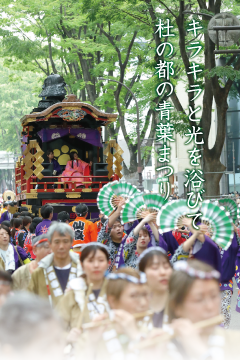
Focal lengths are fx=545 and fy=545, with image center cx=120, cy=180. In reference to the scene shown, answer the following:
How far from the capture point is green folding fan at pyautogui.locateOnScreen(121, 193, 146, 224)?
242 inches

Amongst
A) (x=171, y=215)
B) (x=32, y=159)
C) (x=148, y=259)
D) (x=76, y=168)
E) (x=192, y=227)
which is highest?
(x=32, y=159)

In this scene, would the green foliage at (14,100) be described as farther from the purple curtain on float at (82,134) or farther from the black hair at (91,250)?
the black hair at (91,250)

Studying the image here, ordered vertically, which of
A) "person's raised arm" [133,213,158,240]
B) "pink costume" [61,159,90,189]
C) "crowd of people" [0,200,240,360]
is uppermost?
"pink costume" [61,159,90,189]

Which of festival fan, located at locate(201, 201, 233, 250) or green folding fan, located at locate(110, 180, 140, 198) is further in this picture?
green folding fan, located at locate(110, 180, 140, 198)

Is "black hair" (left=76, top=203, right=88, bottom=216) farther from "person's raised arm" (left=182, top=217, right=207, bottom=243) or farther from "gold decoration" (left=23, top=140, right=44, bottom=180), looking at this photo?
"gold decoration" (left=23, top=140, right=44, bottom=180)

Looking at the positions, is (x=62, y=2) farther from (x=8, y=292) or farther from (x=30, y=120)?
(x=8, y=292)

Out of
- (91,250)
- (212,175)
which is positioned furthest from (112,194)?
(212,175)

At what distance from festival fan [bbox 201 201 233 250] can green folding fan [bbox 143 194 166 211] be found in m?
1.02

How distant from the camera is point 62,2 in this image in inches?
741

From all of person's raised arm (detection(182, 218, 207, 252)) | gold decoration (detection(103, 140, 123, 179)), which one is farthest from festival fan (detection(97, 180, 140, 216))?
gold decoration (detection(103, 140, 123, 179))

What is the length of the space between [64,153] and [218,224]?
13.3 metres

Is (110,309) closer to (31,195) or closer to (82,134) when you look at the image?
(31,195)

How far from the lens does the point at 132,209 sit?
6.18 meters

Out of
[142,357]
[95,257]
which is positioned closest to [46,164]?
[95,257]
